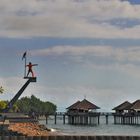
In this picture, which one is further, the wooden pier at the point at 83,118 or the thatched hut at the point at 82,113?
the wooden pier at the point at 83,118

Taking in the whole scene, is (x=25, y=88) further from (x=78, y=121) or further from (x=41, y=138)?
(x=78, y=121)

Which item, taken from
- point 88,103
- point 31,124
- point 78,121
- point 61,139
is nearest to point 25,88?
point 31,124

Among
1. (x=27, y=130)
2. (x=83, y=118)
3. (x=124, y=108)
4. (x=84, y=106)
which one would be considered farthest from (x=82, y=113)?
(x=27, y=130)

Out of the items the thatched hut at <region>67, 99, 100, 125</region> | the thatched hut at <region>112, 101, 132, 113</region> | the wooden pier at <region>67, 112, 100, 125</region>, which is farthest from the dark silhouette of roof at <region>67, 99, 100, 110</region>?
the thatched hut at <region>112, 101, 132, 113</region>

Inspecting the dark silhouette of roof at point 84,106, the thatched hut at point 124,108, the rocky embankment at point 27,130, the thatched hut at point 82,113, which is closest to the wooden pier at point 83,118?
the thatched hut at point 82,113

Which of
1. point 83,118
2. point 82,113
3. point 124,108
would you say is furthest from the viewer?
point 83,118

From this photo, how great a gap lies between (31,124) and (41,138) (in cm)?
7038

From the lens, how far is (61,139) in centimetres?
1977

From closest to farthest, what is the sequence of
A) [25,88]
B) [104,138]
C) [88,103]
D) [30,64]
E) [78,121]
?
[104,138]
[30,64]
[25,88]
[88,103]
[78,121]

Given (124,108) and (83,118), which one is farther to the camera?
(83,118)

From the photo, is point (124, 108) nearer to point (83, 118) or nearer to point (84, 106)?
point (83, 118)

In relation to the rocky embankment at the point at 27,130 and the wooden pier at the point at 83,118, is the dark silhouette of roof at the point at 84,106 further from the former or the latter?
the rocky embankment at the point at 27,130

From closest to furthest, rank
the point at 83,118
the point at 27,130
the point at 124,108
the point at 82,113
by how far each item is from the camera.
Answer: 1. the point at 27,130
2. the point at 82,113
3. the point at 124,108
4. the point at 83,118

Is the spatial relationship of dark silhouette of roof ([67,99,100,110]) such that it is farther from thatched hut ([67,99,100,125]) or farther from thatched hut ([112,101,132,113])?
thatched hut ([112,101,132,113])
